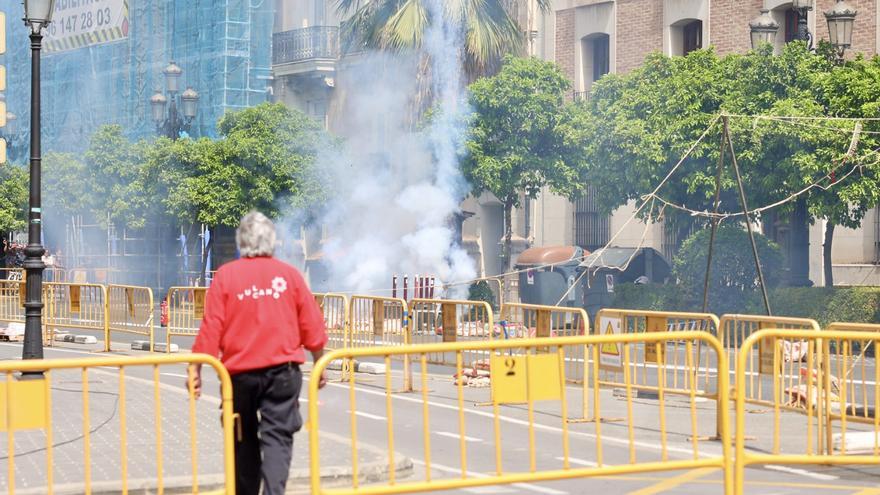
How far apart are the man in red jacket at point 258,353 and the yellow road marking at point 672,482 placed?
2.88 metres

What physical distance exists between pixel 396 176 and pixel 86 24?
2017 centimetres

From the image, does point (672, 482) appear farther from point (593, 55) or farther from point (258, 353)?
point (593, 55)

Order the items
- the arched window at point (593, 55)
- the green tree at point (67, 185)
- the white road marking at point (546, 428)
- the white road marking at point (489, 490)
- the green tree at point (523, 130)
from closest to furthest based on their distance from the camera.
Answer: the white road marking at point (489, 490) < the white road marking at point (546, 428) < the green tree at point (523, 130) < the arched window at point (593, 55) < the green tree at point (67, 185)

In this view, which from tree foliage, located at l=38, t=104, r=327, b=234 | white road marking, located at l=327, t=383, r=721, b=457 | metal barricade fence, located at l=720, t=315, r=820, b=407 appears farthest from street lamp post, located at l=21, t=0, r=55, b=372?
tree foliage, located at l=38, t=104, r=327, b=234

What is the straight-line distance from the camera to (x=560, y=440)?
11.7m

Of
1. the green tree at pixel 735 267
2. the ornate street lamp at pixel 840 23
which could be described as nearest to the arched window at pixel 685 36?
the green tree at pixel 735 267

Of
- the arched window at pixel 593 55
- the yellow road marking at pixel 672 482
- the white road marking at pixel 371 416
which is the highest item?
the arched window at pixel 593 55

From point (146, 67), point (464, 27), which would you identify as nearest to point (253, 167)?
point (464, 27)

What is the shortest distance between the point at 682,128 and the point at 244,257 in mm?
22108

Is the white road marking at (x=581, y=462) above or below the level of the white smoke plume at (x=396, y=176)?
below

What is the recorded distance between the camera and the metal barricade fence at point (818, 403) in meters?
8.91

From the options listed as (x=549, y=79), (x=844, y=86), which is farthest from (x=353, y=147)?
(x=844, y=86)

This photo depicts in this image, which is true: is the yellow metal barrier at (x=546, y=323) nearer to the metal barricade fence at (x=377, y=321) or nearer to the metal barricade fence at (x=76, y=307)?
the metal barricade fence at (x=377, y=321)

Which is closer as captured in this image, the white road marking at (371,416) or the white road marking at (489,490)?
the white road marking at (489,490)
